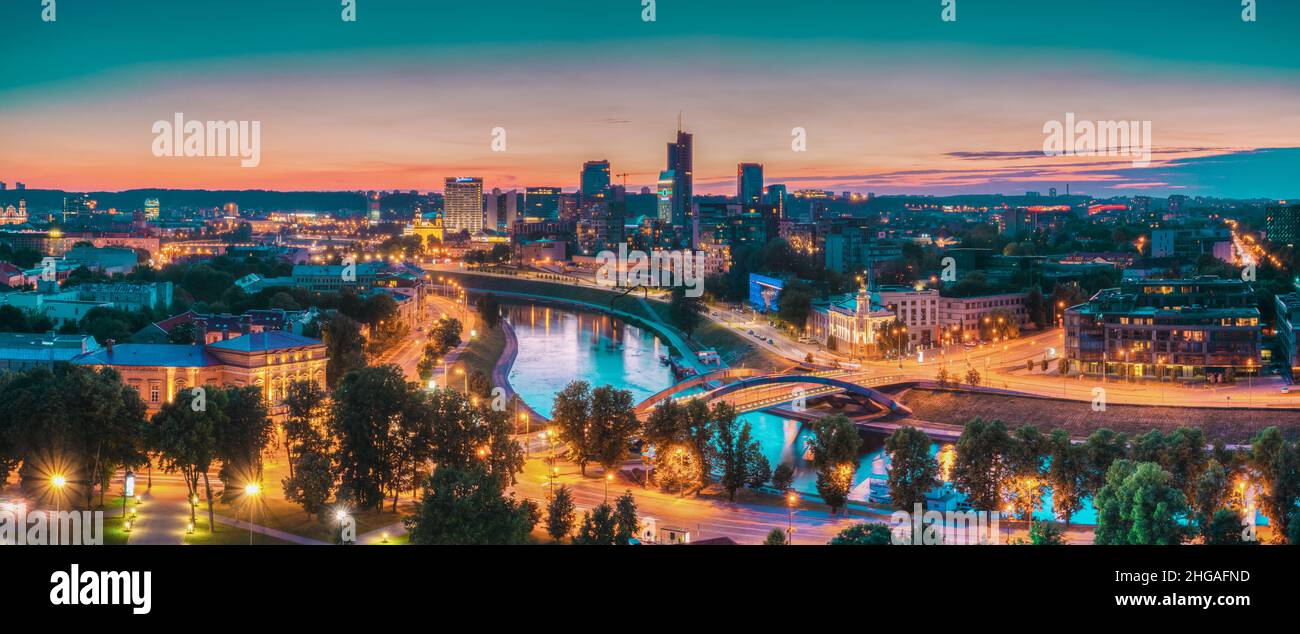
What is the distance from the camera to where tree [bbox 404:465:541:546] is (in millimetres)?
7852

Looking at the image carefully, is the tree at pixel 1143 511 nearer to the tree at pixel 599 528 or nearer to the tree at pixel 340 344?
the tree at pixel 599 528

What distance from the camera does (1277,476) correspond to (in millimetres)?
9914

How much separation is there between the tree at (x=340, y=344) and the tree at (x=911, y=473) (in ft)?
31.4

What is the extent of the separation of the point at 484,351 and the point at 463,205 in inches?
2502

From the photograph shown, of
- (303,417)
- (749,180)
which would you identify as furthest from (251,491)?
(749,180)

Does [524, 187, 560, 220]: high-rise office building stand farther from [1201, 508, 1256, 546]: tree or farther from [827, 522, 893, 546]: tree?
[827, 522, 893, 546]: tree

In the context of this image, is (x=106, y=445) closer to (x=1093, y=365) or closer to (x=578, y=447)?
(x=578, y=447)

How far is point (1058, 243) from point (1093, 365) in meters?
23.4

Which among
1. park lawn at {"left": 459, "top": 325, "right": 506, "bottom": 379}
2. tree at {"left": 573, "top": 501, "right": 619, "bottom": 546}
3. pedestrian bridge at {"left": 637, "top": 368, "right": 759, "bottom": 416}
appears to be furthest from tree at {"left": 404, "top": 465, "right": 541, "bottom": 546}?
park lawn at {"left": 459, "top": 325, "right": 506, "bottom": 379}

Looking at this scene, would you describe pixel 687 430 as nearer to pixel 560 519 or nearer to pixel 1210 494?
pixel 560 519

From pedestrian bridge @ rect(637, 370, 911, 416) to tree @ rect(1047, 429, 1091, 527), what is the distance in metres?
5.96
